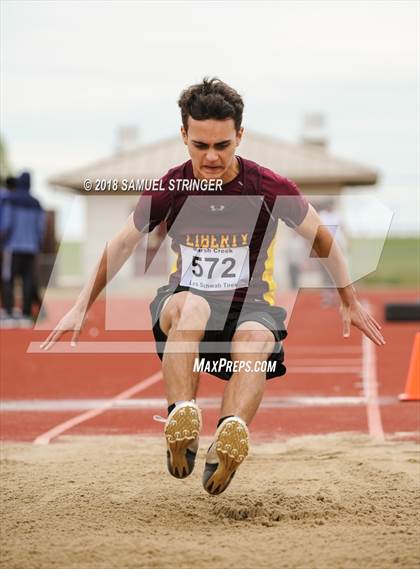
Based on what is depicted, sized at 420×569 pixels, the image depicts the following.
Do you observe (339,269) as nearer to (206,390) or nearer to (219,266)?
(219,266)

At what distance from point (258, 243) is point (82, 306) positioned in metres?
0.85

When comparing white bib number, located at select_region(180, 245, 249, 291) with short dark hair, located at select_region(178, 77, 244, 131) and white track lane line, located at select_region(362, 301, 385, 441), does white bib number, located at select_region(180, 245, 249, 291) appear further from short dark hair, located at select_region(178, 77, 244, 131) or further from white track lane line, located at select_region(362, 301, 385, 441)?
white track lane line, located at select_region(362, 301, 385, 441)

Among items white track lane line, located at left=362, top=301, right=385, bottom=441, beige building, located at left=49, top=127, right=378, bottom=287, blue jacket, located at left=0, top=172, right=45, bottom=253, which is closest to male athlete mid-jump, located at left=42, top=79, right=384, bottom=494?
white track lane line, located at left=362, top=301, right=385, bottom=441

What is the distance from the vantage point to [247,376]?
14.7 feet

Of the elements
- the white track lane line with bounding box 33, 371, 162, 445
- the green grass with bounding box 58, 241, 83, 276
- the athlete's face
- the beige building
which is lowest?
the green grass with bounding box 58, 241, 83, 276

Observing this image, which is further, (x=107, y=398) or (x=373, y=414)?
(x=107, y=398)

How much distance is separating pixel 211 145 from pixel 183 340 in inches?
33.2

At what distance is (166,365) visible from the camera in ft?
14.7

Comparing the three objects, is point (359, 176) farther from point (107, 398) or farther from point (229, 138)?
point (229, 138)

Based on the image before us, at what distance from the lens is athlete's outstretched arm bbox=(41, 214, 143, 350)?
472cm

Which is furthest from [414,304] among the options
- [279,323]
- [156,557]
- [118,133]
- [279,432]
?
[118,133]

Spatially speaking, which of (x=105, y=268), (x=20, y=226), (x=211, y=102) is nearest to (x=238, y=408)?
(x=105, y=268)

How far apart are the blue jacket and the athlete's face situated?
9.94 meters

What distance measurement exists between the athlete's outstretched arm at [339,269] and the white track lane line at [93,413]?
2.69 meters
